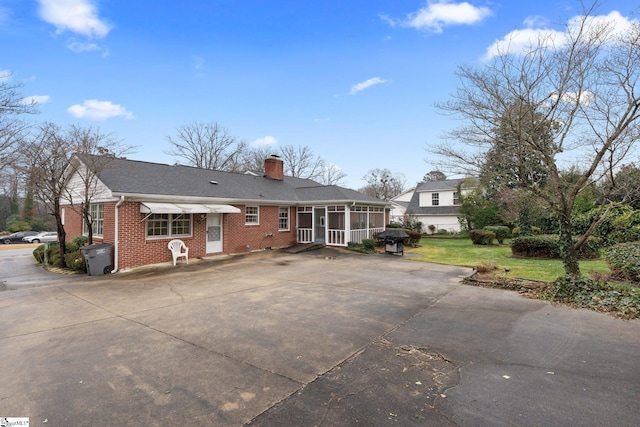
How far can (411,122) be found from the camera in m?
12.9

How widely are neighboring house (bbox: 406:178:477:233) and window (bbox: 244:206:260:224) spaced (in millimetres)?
20300

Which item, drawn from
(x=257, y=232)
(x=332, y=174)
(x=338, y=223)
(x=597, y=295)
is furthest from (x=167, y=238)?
(x=332, y=174)

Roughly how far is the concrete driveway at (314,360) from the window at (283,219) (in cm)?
978

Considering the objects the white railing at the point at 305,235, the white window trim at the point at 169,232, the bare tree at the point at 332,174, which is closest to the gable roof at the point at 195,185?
the white window trim at the point at 169,232

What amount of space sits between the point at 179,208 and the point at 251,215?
4581mm

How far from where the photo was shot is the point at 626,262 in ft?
27.7

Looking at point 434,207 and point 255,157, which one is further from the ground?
point 255,157

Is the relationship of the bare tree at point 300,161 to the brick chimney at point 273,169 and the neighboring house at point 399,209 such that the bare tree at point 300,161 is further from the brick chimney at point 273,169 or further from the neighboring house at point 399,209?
the brick chimney at point 273,169

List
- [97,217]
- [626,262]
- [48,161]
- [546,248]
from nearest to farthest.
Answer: [626,262], [48,161], [97,217], [546,248]

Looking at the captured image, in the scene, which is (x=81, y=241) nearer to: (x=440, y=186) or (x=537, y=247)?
(x=537, y=247)

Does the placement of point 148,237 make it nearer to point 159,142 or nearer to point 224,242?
point 224,242

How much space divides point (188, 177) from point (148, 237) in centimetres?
→ 432

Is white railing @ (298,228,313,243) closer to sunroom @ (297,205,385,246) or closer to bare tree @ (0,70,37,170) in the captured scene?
sunroom @ (297,205,385,246)

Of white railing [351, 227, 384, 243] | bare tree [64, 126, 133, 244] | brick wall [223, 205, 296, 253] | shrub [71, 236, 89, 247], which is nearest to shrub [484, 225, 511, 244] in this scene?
white railing [351, 227, 384, 243]
